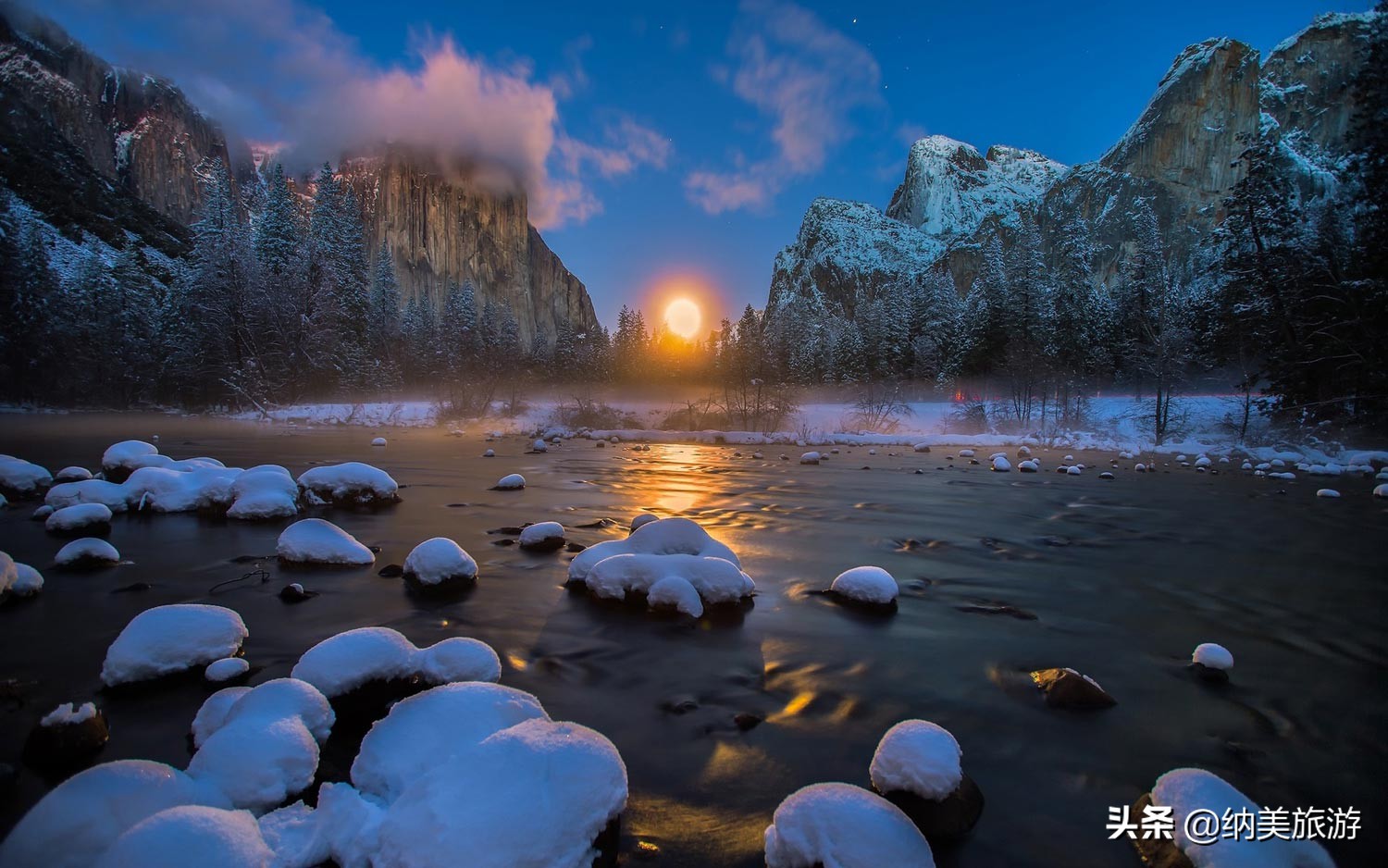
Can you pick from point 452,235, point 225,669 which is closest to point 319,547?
point 225,669

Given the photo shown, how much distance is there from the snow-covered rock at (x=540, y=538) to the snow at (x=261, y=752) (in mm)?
3896

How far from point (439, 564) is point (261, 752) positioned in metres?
2.91

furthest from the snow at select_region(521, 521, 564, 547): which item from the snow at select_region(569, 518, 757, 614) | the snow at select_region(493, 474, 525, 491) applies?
the snow at select_region(493, 474, 525, 491)

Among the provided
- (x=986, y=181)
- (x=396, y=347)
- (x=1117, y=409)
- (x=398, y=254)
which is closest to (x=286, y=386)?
(x=396, y=347)

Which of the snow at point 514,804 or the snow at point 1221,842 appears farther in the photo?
the snow at point 1221,842

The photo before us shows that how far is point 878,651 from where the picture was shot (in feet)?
12.6

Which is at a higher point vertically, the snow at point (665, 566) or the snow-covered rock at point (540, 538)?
the snow at point (665, 566)

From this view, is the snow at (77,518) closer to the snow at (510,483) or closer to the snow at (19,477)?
the snow at (19,477)

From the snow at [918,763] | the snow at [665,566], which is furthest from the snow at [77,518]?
the snow at [918,763]

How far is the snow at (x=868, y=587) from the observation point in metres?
4.69

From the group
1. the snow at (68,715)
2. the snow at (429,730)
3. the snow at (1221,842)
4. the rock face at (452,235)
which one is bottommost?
the snow at (68,715)

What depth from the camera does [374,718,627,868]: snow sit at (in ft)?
5.36

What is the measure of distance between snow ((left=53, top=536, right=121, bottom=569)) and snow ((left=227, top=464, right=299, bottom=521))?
1.97 meters

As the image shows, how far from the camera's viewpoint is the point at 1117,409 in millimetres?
36562
